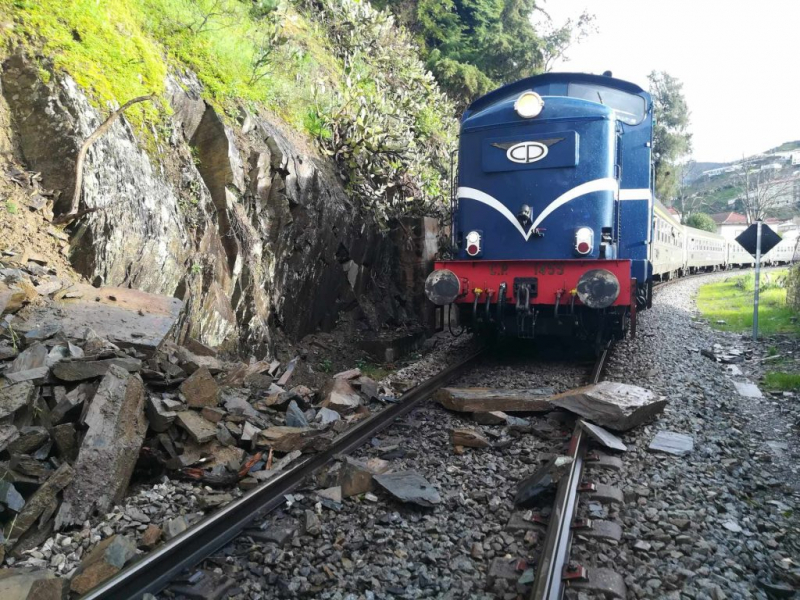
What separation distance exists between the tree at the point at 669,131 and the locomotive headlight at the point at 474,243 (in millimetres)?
32869

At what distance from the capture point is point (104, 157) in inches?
219

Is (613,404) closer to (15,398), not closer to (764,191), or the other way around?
(15,398)

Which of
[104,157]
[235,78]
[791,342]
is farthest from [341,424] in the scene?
[791,342]

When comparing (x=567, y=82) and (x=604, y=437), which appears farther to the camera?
(x=567, y=82)

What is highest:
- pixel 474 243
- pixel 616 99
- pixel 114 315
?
pixel 616 99

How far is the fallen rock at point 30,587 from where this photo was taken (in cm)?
250

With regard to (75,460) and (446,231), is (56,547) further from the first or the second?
(446,231)

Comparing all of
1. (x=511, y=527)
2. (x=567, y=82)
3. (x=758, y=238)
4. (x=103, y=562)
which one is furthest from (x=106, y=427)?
(x=758, y=238)

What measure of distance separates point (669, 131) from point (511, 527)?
44.0 meters

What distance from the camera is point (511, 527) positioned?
11.1 ft

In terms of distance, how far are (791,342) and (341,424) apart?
8.31 meters

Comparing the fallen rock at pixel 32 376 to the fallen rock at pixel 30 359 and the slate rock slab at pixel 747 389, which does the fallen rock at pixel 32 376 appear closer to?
the fallen rock at pixel 30 359

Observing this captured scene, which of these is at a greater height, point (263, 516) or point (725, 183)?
point (725, 183)

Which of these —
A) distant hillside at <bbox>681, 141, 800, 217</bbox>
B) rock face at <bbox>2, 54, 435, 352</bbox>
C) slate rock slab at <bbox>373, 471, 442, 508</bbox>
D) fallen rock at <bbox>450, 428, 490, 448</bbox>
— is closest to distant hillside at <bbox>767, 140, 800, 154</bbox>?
distant hillside at <bbox>681, 141, 800, 217</bbox>
